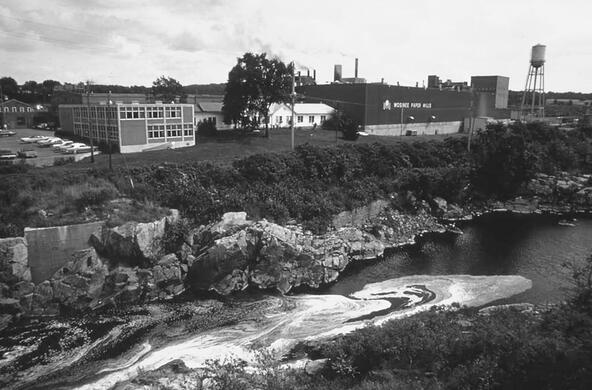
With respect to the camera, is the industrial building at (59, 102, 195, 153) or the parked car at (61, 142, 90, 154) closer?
the industrial building at (59, 102, 195, 153)

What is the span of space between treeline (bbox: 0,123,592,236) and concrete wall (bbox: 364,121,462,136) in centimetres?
1273

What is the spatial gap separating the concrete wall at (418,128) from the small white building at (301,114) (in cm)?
676

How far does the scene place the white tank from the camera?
243 ft

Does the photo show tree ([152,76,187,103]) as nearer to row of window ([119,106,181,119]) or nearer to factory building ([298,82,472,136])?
row of window ([119,106,181,119])

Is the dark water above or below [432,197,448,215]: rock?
below

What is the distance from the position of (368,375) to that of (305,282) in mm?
12248

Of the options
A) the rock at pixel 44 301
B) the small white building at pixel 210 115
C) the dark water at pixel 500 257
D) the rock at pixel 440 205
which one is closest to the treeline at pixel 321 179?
the rock at pixel 440 205

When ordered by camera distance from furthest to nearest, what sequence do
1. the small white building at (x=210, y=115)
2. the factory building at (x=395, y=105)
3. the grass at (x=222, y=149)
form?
the factory building at (x=395, y=105)
the small white building at (x=210, y=115)
the grass at (x=222, y=149)

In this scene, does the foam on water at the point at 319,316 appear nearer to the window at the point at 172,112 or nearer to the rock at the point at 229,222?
the rock at the point at 229,222

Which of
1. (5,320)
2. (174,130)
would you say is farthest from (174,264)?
(174,130)

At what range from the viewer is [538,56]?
7450cm

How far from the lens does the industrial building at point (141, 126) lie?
42094 millimetres

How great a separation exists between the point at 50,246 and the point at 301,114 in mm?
43597

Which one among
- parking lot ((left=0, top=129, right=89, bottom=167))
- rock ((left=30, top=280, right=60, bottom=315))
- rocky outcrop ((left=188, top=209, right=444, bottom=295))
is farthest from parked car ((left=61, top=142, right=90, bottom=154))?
rock ((left=30, top=280, right=60, bottom=315))
